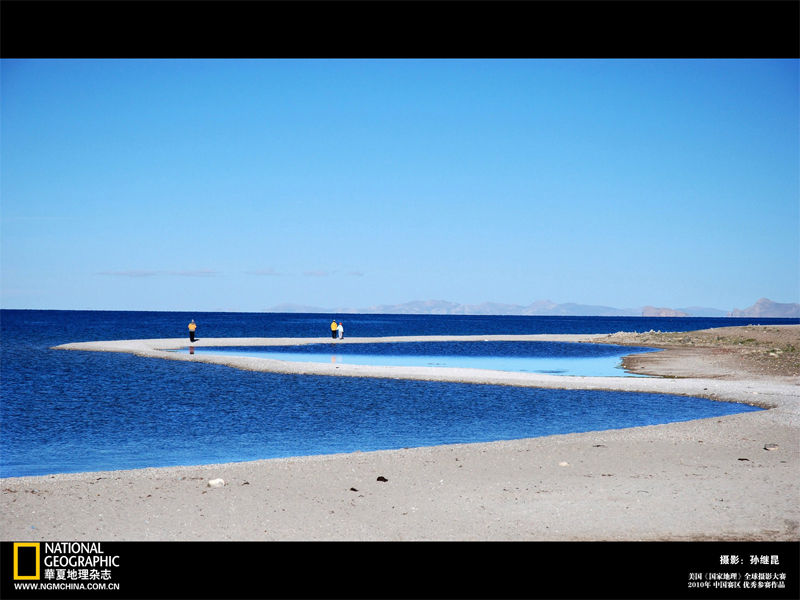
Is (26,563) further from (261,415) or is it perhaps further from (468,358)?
(468,358)

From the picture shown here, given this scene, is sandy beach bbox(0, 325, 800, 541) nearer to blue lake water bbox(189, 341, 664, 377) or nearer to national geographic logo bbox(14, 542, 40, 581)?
national geographic logo bbox(14, 542, 40, 581)

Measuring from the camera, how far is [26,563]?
25.4ft

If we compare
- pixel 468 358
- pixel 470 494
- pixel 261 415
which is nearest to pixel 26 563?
pixel 470 494

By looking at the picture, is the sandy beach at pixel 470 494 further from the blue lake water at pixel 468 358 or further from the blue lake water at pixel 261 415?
the blue lake water at pixel 468 358

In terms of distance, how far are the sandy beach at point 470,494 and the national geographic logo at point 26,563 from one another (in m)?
1.45

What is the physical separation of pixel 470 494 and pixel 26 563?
6962 mm

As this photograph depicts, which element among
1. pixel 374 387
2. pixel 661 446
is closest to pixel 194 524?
pixel 661 446

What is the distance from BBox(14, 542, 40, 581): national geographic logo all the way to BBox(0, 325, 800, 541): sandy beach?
57.0 inches

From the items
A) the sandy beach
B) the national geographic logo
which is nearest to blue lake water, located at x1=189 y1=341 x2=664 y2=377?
the sandy beach

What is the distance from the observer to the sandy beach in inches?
397

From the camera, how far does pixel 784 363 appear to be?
132 feet

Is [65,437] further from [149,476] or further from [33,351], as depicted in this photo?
[33,351]

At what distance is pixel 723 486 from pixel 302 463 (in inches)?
314

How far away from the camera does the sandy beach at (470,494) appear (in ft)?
33.1
